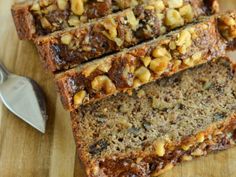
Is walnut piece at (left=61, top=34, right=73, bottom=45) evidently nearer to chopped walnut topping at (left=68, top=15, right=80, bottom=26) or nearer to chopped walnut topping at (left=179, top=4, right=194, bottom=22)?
chopped walnut topping at (left=68, top=15, right=80, bottom=26)

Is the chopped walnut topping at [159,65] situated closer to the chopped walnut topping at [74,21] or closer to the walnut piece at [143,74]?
the walnut piece at [143,74]

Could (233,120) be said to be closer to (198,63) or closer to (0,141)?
(198,63)

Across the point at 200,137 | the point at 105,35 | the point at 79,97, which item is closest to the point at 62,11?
the point at 105,35

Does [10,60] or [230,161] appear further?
[10,60]

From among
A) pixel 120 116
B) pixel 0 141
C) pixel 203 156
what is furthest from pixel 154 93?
pixel 0 141

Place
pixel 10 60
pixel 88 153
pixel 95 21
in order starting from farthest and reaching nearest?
1. pixel 10 60
2. pixel 95 21
3. pixel 88 153

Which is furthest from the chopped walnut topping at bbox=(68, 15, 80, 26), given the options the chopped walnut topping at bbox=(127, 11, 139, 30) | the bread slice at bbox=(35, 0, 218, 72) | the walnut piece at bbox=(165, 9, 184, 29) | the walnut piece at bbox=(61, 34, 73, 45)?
the walnut piece at bbox=(165, 9, 184, 29)

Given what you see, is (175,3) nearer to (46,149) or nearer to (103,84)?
(103,84)
